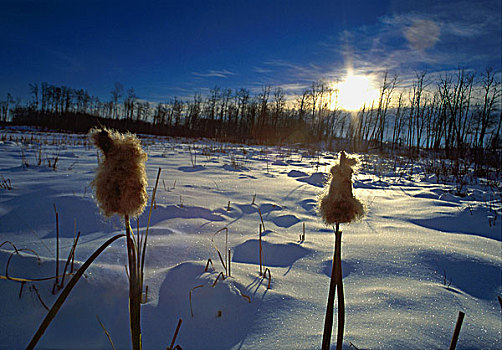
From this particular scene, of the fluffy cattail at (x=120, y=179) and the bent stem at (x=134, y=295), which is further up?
the fluffy cattail at (x=120, y=179)

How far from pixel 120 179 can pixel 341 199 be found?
58 cm

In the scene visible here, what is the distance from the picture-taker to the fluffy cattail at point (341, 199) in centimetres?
67

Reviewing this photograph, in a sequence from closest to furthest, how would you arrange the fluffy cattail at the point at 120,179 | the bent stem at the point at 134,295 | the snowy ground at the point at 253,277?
the bent stem at the point at 134,295, the fluffy cattail at the point at 120,179, the snowy ground at the point at 253,277

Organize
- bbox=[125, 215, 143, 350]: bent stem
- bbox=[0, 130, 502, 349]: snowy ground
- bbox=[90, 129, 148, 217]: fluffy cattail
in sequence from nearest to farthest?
1. bbox=[125, 215, 143, 350]: bent stem
2. bbox=[90, 129, 148, 217]: fluffy cattail
3. bbox=[0, 130, 502, 349]: snowy ground

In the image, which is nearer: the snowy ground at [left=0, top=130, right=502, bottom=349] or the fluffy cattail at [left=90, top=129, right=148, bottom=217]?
the fluffy cattail at [left=90, top=129, right=148, bottom=217]

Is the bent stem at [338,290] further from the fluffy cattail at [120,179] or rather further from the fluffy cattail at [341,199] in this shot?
the fluffy cattail at [120,179]

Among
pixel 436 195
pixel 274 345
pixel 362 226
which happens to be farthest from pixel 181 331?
pixel 436 195

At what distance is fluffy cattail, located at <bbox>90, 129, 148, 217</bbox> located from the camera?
1.98 ft

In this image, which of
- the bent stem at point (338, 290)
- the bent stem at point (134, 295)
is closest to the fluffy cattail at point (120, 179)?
the bent stem at point (134, 295)

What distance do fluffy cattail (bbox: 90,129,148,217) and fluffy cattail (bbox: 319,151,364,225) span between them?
0.50 m

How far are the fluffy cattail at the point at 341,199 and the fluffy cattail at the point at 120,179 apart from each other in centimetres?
50

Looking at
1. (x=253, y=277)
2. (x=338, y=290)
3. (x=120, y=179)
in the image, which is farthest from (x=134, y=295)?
(x=253, y=277)

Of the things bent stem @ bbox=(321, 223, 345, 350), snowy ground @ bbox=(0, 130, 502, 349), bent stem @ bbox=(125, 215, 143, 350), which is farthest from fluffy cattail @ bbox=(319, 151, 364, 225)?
bent stem @ bbox=(125, 215, 143, 350)

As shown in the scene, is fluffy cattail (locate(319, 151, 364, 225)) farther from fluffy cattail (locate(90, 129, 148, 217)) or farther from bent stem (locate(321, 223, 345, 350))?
fluffy cattail (locate(90, 129, 148, 217))
